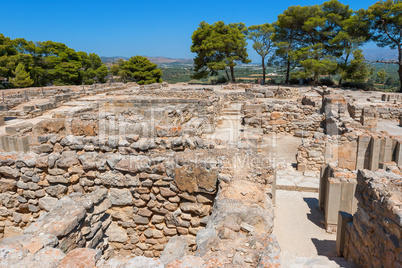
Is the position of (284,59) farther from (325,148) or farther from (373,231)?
(373,231)

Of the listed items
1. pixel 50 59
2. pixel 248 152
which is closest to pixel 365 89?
pixel 248 152

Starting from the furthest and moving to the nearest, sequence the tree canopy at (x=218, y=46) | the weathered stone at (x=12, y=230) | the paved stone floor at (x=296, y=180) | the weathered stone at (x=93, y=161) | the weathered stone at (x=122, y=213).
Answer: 1. the tree canopy at (x=218, y=46)
2. the paved stone floor at (x=296, y=180)
3. the weathered stone at (x=12, y=230)
4. the weathered stone at (x=122, y=213)
5. the weathered stone at (x=93, y=161)

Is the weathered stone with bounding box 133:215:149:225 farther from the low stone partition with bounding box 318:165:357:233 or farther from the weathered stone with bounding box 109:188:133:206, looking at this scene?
the low stone partition with bounding box 318:165:357:233

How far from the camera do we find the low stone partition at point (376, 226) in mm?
2459

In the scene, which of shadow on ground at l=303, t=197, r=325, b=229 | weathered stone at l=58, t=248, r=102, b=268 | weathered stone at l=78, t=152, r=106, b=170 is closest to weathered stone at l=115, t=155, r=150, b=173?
weathered stone at l=78, t=152, r=106, b=170

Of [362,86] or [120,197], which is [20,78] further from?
[362,86]

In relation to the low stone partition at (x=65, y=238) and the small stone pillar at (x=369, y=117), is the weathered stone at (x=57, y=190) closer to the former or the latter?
the low stone partition at (x=65, y=238)

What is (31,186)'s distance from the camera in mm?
4062

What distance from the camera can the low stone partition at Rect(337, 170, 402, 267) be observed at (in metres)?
2.46

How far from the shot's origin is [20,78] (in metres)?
28.7

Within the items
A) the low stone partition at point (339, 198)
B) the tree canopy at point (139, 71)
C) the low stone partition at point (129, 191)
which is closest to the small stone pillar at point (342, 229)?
the low stone partition at point (339, 198)

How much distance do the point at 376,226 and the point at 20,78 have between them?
33876 mm

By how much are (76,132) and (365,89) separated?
3066cm

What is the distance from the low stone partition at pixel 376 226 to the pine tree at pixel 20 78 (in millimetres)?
33238
